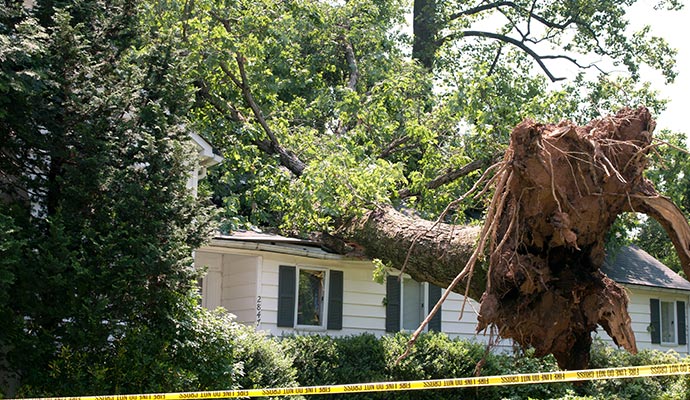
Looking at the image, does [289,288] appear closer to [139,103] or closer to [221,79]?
[221,79]

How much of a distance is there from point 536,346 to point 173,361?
399 centimetres

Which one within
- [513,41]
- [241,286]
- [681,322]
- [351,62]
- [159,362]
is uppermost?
[513,41]

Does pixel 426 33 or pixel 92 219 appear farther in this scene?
pixel 426 33

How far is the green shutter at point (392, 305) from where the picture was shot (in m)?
15.9

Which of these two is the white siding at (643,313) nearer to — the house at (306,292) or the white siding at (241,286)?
the house at (306,292)

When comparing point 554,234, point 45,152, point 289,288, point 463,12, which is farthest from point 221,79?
point 463,12

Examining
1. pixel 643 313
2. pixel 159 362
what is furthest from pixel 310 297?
pixel 643 313

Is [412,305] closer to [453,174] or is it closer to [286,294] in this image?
[286,294]

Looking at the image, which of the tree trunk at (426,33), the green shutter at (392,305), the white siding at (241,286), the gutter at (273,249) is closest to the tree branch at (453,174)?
the gutter at (273,249)

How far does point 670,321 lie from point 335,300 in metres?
10.7

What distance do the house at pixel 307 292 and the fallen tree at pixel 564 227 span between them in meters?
5.76

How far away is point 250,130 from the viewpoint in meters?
14.2

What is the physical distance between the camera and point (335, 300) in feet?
50.1

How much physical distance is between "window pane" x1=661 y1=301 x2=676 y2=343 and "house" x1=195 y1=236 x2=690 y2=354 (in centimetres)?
597
